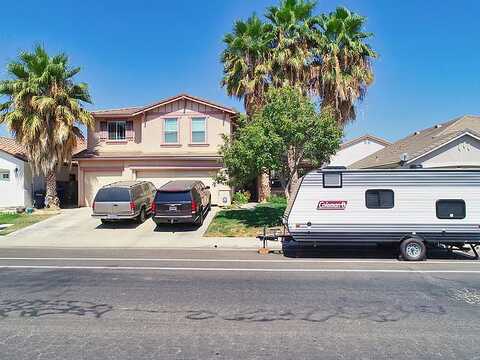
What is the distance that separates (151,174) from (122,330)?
1969 centimetres

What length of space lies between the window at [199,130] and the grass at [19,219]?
31.1ft

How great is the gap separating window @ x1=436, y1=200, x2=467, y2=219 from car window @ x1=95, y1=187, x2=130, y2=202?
41.7 feet

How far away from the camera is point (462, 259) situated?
12.2 m

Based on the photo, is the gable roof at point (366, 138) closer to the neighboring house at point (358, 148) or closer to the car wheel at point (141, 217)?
the neighboring house at point (358, 148)

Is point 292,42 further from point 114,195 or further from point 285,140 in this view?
point 114,195

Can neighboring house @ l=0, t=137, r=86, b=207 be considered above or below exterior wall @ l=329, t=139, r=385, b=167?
below

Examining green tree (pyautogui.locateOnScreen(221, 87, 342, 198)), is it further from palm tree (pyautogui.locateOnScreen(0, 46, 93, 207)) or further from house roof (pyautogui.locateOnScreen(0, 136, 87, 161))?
house roof (pyautogui.locateOnScreen(0, 136, 87, 161))

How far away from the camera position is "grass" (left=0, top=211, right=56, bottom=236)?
18823 mm

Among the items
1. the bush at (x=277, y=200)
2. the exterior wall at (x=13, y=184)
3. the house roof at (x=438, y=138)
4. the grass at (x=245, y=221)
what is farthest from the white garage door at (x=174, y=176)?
the house roof at (x=438, y=138)

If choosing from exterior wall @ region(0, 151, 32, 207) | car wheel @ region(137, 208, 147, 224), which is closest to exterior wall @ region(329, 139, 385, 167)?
car wheel @ region(137, 208, 147, 224)

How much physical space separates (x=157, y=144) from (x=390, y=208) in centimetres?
1709

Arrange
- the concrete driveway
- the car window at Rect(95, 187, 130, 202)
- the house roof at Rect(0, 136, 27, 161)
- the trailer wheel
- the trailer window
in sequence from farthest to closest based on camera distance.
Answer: the house roof at Rect(0, 136, 27, 161), the car window at Rect(95, 187, 130, 202), the concrete driveway, the trailer window, the trailer wheel

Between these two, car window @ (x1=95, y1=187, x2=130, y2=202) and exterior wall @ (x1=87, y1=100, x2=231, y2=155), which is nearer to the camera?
car window @ (x1=95, y1=187, x2=130, y2=202)

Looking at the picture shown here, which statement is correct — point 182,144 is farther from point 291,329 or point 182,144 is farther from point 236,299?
point 291,329
